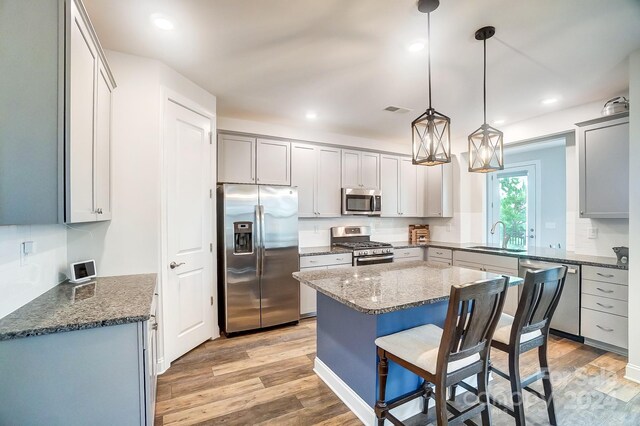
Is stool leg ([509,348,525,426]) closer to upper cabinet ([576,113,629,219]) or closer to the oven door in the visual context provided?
upper cabinet ([576,113,629,219])

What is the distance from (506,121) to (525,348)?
11.0ft

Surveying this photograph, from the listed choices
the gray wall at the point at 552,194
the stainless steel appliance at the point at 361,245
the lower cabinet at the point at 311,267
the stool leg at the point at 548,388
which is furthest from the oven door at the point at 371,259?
the gray wall at the point at 552,194

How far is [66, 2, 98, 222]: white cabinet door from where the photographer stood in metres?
1.39

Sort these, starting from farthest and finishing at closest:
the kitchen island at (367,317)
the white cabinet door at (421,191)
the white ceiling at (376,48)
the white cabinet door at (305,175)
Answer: the white cabinet door at (421,191) < the white cabinet door at (305,175) < the white ceiling at (376,48) < the kitchen island at (367,317)

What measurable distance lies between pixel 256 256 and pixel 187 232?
2.77 feet

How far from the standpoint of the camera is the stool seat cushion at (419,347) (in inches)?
58.5

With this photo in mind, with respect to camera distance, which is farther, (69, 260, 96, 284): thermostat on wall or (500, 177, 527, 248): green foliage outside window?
(500, 177, 527, 248): green foliage outside window

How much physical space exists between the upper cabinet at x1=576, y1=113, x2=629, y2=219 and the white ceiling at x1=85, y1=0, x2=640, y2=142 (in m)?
0.39

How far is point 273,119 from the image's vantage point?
3939 millimetres

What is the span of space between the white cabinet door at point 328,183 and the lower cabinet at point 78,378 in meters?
2.98

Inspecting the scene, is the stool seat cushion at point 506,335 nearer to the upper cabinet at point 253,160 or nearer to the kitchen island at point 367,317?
the kitchen island at point 367,317

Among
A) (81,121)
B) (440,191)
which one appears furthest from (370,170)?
(81,121)

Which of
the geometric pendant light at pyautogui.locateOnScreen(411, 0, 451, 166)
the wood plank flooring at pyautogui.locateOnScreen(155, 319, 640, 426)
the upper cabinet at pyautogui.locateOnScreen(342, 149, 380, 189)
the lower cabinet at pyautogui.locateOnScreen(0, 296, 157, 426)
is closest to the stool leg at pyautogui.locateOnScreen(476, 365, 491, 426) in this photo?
the wood plank flooring at pyautogui.locateOnScreen(155, 319, 640, 426)

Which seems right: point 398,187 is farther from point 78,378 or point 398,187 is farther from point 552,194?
point 78,378
